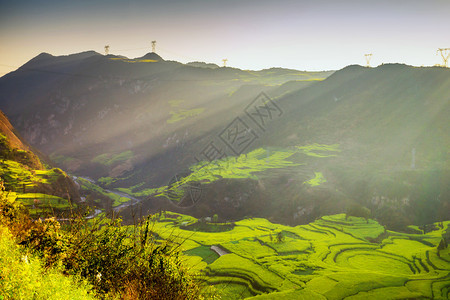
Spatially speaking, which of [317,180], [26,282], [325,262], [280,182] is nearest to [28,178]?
[26,282]

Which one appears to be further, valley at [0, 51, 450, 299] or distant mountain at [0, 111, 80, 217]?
distant mountain at [0, 111, 80, 217]

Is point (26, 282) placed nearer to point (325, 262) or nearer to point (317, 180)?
point (325, 262)

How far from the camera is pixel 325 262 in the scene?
2914cm

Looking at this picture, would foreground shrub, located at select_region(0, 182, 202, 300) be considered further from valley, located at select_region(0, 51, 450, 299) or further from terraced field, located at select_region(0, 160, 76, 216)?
terraced field, located at select_region(0, 160, 76, 216)

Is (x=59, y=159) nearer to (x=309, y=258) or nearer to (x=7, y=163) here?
(x=7, y=163)

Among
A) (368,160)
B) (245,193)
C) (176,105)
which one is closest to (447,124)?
(368,160)

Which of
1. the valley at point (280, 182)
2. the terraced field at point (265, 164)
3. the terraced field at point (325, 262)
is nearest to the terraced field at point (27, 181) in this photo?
the valley at point (280, 182)

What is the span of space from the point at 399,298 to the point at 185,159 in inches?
3844

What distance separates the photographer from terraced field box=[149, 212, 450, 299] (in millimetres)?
23359

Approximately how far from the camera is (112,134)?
6609 inches

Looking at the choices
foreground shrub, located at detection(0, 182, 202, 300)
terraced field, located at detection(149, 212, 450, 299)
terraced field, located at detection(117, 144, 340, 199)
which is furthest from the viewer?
terraced field, located at detection(117, 144, 340, 199)

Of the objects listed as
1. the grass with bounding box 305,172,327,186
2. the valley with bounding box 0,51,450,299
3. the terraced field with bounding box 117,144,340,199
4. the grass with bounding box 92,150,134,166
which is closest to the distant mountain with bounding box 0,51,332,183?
the grass with bounding box 92,150,134,166

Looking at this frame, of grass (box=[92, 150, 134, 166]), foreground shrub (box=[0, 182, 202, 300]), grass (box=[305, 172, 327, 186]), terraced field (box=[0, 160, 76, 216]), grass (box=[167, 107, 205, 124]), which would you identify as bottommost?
grass (box=[92, 150, 134, 166])

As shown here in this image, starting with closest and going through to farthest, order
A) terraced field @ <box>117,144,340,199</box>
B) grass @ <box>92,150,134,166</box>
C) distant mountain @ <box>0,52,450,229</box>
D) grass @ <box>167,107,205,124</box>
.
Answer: distant mountain @ <box>0,52,450,229</box>
terraced field @ <box>117,144,340,199</box>
grass @ <box>92,150,134,166</box>
grass @ <box>167,107,205,124</box>
